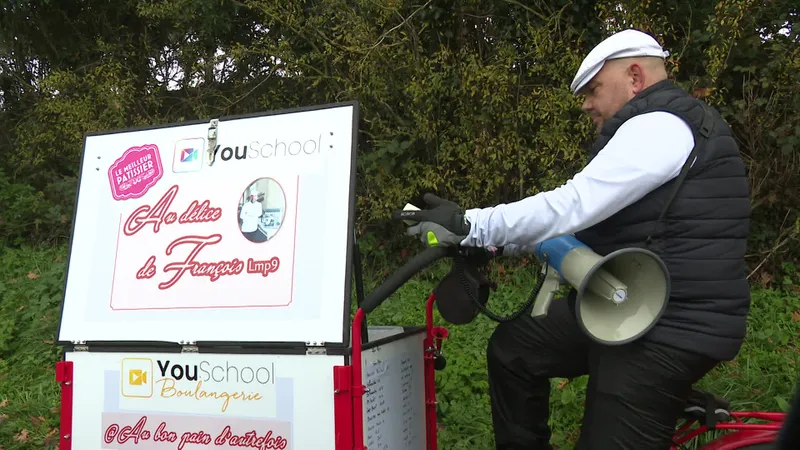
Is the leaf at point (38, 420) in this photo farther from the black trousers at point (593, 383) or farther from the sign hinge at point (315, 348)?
the black trousers at point (593, 383)

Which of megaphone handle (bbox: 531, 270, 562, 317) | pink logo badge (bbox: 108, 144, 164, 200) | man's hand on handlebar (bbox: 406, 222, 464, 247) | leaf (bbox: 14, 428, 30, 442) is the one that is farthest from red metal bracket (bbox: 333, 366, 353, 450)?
leaf (bbox: 14, 428, 30, 442)

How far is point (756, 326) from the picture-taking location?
467 cm


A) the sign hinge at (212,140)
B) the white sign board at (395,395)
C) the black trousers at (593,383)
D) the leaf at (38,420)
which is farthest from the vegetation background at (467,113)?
the sign hinge at (212,140)

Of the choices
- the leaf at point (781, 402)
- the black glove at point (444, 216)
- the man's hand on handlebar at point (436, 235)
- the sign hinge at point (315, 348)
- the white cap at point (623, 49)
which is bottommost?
the leaf at point (781, 402)

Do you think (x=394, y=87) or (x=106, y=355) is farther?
(x=394, y=87)

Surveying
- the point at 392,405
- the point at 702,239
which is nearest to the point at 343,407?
the point at 392,405

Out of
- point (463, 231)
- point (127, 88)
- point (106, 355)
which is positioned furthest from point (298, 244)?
point (127, 88)

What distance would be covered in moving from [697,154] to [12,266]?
25.5ft

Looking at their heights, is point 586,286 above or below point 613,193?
below

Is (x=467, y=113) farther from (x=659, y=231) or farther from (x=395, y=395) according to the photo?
(x=659, y=231)

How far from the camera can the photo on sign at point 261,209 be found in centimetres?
229

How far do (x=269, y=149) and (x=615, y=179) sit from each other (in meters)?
1.24

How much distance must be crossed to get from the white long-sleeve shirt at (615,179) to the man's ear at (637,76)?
0.88ft

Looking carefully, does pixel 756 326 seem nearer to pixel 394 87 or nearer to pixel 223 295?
pixel 394 87
